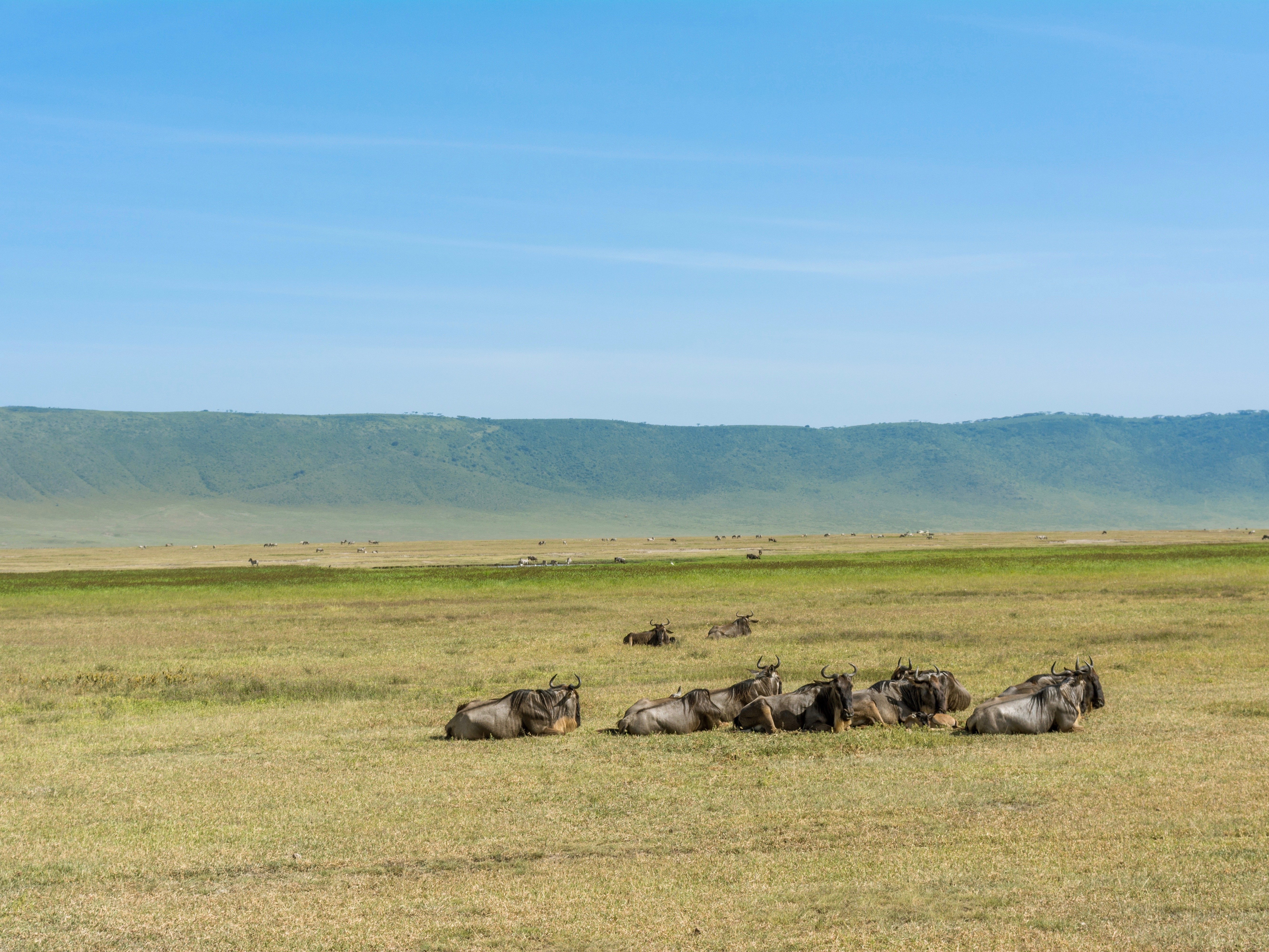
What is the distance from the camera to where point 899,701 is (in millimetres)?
18156

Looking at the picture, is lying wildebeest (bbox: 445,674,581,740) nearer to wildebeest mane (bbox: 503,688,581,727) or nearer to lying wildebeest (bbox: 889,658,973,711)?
wildebeest mane (bbox: 503,688,581,727)

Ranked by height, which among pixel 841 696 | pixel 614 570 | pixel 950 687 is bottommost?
pixel 614 570

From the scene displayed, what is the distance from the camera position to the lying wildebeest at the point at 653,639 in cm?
2947

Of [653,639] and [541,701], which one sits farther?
[653,639]

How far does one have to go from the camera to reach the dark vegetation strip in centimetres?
5675

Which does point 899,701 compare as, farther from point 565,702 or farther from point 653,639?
point 653,639

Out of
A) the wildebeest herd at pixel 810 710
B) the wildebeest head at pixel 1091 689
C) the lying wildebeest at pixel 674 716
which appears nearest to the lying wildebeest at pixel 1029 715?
the wildebeest herd at pixel 810 710

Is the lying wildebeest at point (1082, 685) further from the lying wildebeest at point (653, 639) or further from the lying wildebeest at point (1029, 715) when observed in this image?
the lying wildebeest at point (653, 639)

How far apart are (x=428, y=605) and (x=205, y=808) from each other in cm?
2990

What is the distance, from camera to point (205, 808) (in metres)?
13.1

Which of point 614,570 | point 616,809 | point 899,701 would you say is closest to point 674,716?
point 899,701

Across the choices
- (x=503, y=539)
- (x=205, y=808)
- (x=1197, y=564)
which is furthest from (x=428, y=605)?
(x=503, y=539)

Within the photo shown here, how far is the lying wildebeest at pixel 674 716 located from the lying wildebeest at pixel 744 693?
8.3 inches

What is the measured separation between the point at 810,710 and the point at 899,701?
1.81 m
